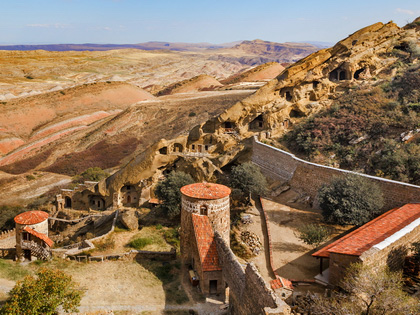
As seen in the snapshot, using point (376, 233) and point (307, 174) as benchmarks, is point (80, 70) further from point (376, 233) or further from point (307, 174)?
point (376, 233)

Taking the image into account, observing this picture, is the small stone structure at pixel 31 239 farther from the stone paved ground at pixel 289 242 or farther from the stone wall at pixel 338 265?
the stone wall at pixel 338 265

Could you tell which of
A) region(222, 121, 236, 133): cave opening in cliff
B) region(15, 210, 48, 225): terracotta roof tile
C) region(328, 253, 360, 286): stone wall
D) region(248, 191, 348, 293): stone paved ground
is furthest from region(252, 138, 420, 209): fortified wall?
region(15, 210, 48, 225): terracotta roof tile

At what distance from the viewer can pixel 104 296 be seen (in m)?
13.7

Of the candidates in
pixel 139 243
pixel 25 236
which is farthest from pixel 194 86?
pixel 139 243

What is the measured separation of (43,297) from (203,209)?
6494mm

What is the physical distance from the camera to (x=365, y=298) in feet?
34.1

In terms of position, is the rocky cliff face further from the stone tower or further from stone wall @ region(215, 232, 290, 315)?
stone wall @ region(215, 232, 290, 315)

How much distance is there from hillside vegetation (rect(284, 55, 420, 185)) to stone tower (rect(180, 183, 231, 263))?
904 cm

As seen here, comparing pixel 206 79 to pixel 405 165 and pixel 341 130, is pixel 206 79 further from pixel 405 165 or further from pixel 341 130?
pixel 405 165

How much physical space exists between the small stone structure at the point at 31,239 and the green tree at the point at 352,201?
44.7 feet

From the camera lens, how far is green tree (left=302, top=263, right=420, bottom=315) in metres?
9.01

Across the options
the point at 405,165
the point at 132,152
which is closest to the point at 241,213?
the point at 405,165

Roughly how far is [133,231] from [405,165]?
1466cm

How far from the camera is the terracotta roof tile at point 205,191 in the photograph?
50.0 feet
